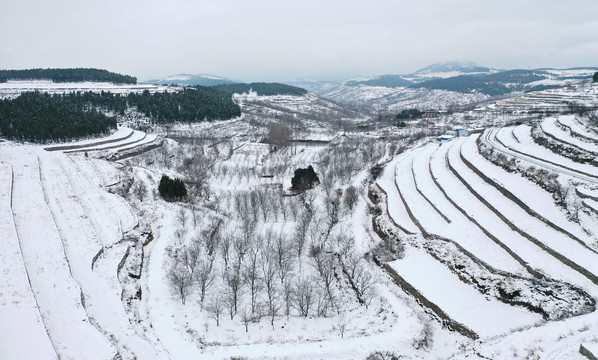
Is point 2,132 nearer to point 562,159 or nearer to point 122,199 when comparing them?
point 122,199

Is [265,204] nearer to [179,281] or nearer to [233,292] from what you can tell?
[233,292]

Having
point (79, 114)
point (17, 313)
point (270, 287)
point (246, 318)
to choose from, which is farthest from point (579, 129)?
point (79, 114)

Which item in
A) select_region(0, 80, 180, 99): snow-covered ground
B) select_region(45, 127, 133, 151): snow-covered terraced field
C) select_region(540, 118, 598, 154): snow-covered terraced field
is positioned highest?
select_region(0, 80, 180, 99): snow-covered ground

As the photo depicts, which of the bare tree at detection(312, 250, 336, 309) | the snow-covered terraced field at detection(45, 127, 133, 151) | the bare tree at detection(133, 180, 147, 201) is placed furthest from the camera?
the snow-covered terraced field at detection(45, 127, 133, 151)

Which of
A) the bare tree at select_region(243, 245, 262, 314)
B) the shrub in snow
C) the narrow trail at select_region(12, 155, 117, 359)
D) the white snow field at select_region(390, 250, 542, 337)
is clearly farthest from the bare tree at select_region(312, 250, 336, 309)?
the shrub in snow

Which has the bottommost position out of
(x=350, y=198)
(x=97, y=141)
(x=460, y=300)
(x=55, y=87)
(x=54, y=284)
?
(x=460, y=300)

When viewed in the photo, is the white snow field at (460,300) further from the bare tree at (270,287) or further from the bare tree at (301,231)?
the bare tree at (270,287)

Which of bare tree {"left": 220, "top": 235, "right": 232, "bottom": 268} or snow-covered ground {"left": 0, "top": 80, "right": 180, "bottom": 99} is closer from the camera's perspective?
bare tree {"left": 220, "top": 235, "right": 232, "bottom": 268}

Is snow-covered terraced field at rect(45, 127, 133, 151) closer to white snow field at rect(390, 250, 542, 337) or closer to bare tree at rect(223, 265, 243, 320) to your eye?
bare tree at rect(223, 265, 243, 320)

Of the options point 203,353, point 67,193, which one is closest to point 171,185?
point 67,193

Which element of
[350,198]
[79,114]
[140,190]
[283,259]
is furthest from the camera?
[79,114]

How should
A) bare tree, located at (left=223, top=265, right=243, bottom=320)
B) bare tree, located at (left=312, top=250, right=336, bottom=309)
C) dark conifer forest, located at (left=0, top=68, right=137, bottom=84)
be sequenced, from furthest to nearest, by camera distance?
dark conifer forest, located at (left=0, top=68, right=137, bottom=84) → bare tree, located at (left=312, top=250, right=336, bottom=309) → bare tree, located at (left=223, top=265, right=243, bottom=320)
